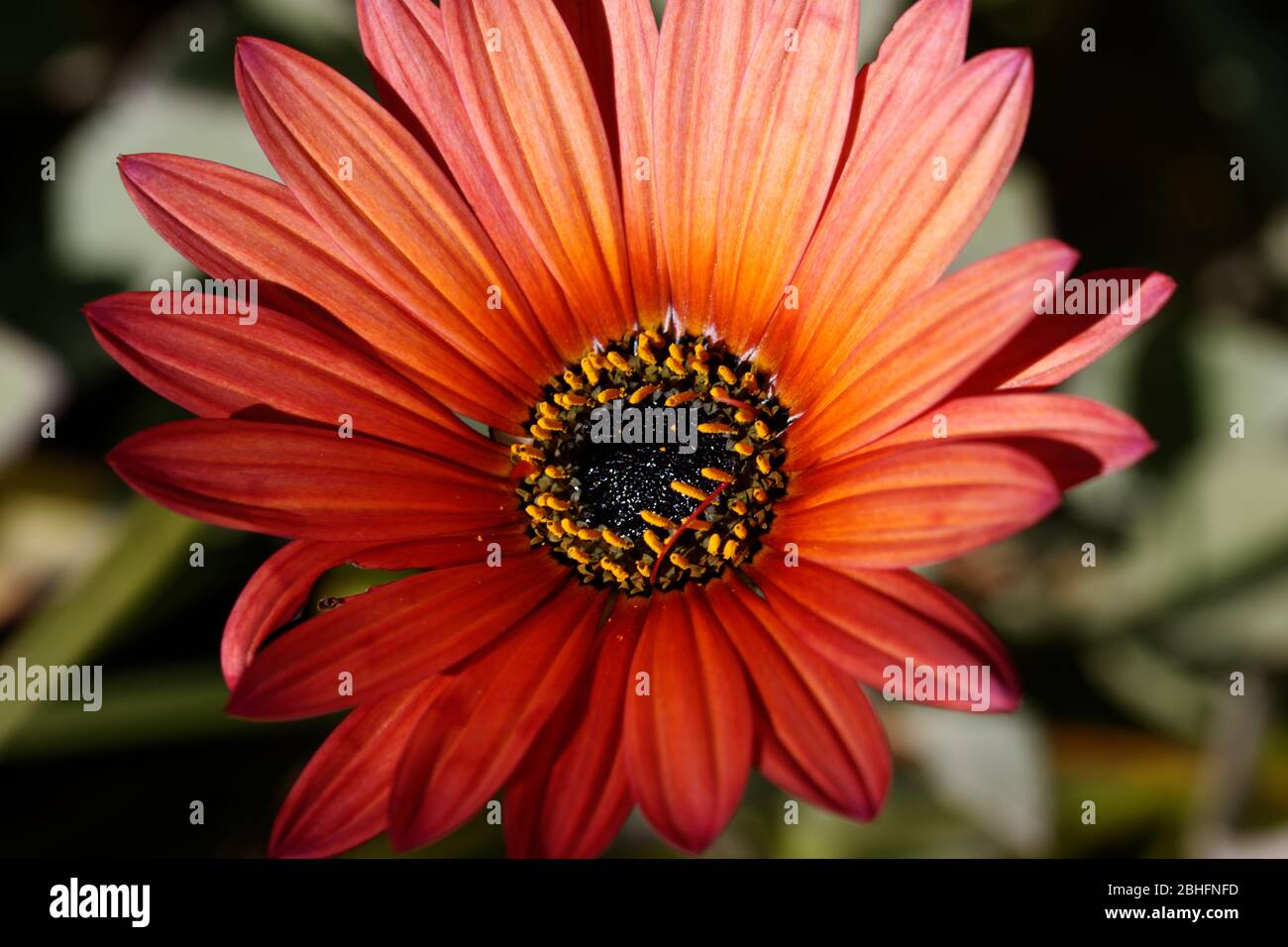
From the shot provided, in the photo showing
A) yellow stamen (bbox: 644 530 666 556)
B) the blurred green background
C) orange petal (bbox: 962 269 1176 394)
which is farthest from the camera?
the blurred green background

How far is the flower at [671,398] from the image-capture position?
1588mm

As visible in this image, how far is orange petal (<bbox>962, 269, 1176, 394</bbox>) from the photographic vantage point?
1681mm

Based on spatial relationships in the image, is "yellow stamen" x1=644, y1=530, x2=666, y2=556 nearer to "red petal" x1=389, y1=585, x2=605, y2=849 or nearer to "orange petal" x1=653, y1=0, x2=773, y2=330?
"red petal" x1=389, y1=585, x2=605, y2=849

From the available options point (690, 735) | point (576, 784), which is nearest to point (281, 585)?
point (576, 784)

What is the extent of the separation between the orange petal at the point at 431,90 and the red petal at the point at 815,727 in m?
0.81

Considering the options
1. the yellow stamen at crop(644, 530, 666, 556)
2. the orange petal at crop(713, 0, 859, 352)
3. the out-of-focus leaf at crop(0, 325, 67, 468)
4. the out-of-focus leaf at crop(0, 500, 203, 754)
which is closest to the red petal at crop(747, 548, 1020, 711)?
the yellow stamen at crop(644, 530, 666, 556)

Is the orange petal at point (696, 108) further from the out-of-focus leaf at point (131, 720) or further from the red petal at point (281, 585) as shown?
the out-of-focus leaf at point (131, 720)

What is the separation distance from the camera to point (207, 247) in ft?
6.00

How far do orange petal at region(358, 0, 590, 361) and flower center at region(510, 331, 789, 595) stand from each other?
0.39 meters

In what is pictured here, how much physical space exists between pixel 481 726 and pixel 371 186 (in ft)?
2.69

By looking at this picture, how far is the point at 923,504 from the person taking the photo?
1.60 meters

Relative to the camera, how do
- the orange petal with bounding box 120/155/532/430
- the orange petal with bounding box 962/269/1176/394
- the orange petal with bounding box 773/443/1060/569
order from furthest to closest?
the orange petal with bounding box 120/155/532/430
the orange petal with bounding box 962/269/1176/394
the orange petal with bounding box 773/443/1060/569

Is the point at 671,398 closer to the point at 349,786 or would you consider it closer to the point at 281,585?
the point at 281,585

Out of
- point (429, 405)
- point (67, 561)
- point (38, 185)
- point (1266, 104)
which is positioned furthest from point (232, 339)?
point (1266, 104)
